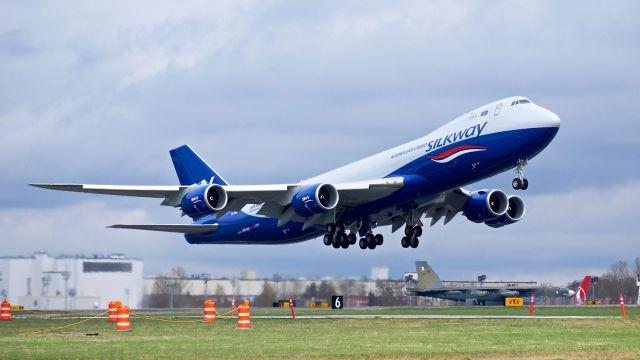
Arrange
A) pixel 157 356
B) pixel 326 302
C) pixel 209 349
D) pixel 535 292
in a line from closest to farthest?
pixel 157 356, pixel 209 349, pixel 326 302, pixel 535 292

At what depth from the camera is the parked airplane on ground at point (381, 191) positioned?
156 ft

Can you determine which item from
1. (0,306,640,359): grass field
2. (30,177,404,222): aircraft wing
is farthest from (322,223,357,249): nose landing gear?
(0,306,640,359): grass field

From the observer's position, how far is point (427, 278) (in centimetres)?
9344

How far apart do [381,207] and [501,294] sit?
41.0 m

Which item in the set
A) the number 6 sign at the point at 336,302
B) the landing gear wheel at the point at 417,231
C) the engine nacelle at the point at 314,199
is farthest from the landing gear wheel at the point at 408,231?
the number 6 sign at the point at 336,302

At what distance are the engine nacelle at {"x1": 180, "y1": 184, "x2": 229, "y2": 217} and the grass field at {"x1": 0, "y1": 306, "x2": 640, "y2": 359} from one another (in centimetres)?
650

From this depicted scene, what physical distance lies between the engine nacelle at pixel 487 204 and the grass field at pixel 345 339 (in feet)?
44.1

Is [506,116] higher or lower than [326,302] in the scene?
higher

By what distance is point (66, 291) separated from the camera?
287 ft

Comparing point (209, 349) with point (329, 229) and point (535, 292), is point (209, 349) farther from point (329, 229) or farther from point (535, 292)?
point (535, 292)

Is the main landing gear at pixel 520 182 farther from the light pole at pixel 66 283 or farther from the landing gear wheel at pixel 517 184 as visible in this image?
the light pole at pixel 66 283

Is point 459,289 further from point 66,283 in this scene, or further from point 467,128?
point 467,128

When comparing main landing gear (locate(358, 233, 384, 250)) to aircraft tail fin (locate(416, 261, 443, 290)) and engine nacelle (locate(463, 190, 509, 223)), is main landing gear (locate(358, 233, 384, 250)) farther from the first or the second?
aircraft tail fin (locate(416, 261, 443, 290))

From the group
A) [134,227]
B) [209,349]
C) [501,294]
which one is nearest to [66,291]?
[134,227]
